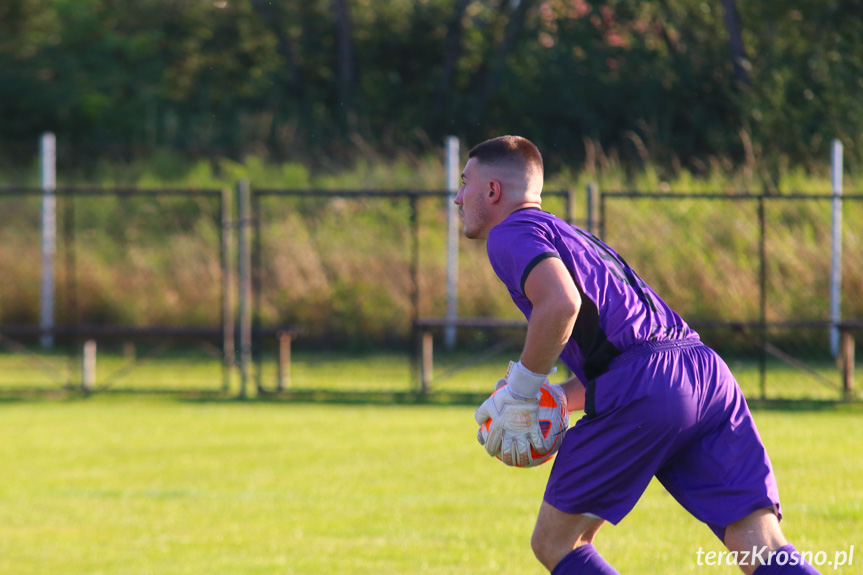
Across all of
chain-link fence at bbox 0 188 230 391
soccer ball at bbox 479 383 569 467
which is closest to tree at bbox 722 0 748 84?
chain-link fence at bbox 0 188 230 391

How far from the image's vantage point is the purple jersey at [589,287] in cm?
373

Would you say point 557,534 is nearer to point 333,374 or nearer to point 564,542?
point 564,542

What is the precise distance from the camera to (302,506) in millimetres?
7293

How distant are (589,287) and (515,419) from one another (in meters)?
0.51

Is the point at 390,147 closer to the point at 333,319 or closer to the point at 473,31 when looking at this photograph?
the point at 473,31

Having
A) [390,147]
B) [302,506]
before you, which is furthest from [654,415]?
[390,147]

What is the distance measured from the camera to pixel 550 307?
3.58 metres

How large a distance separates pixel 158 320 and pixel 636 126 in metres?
11.7

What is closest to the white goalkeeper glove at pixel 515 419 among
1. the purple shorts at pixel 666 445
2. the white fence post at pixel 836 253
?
the purple shorts at pixel 666 445

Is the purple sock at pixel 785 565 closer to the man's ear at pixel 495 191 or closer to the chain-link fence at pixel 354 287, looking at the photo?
the man's ear at pixel 495 191

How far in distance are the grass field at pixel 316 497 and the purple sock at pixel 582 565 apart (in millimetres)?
1770

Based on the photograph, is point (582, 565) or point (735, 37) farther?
point (735, 37)

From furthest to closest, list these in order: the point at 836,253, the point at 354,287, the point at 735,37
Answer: the point at 735,37 < the point at 354,287 < the point at 836,253

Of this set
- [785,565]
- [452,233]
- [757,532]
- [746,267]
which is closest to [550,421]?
[757,532]
